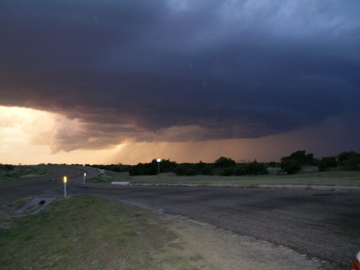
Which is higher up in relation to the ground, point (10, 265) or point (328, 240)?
point (328, 240)

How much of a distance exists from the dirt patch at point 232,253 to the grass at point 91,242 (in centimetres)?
60

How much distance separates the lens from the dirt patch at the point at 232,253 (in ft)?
20.8

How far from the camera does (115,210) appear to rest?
15.6 m

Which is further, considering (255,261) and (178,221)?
(178,221)

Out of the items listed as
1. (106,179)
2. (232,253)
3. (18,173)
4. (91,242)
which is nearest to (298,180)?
(91,242)

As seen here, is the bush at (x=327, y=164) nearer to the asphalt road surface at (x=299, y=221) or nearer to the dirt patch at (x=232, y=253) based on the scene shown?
the asphalt road surface at (x=299, y=221)

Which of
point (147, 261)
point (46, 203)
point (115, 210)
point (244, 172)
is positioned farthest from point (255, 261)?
point (244, 172)

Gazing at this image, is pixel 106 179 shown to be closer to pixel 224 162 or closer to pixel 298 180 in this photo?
pixel 224 162

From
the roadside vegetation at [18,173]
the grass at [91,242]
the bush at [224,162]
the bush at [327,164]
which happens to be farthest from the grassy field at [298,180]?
the roadside vegetation at [18,173]

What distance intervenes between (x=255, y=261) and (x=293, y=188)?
50.4ft

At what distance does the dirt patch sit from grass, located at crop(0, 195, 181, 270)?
598 millimetres

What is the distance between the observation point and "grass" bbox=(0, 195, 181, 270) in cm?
759

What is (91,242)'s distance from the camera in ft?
31.4

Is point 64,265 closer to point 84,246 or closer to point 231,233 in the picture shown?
point 84,246
